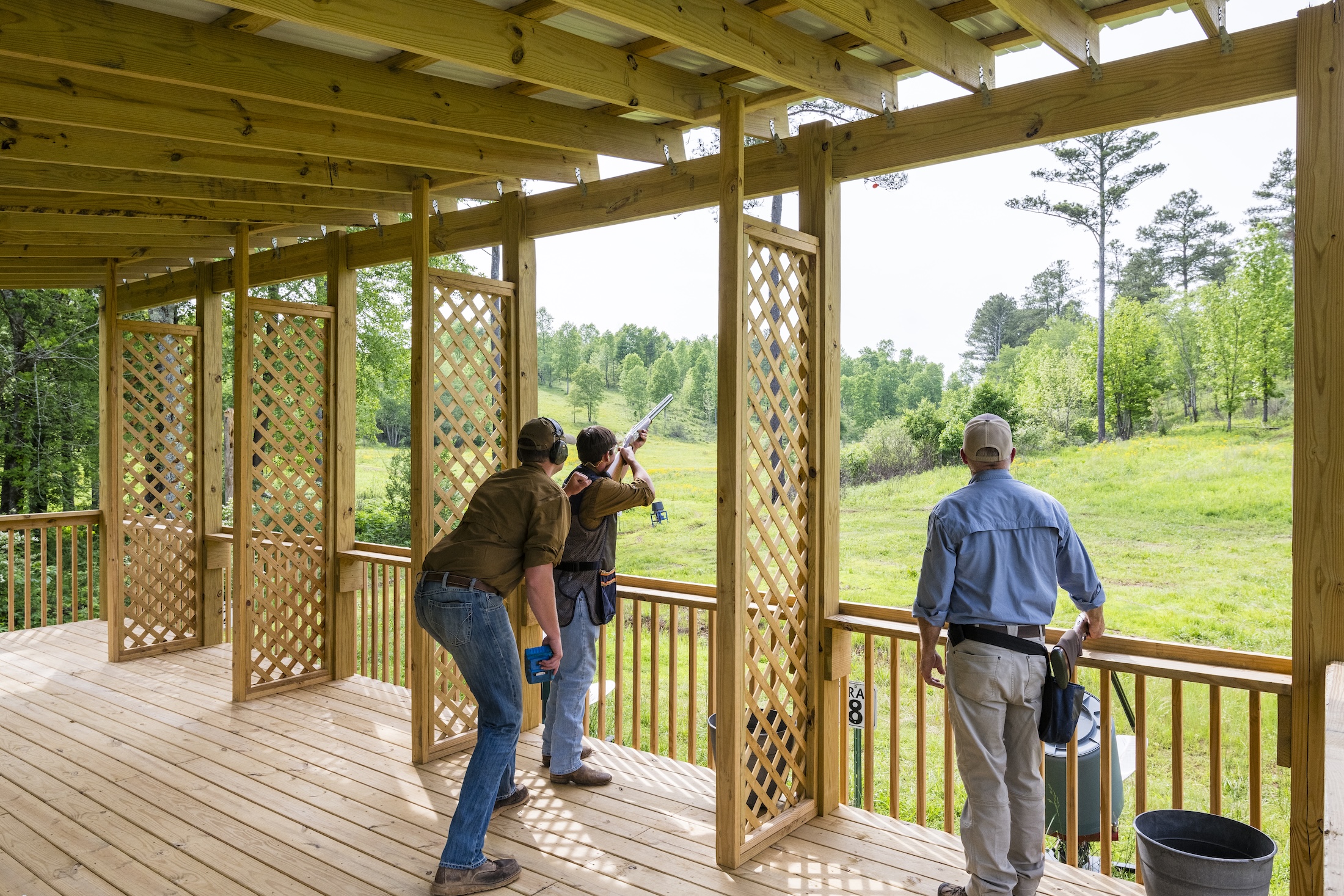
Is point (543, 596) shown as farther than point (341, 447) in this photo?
No

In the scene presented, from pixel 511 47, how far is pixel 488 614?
1.69 m

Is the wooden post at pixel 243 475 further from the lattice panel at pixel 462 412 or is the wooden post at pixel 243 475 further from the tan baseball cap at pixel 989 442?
the tan baseball cap at pixel 989 442

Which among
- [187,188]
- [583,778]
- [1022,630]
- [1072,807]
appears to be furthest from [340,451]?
[1072,807]

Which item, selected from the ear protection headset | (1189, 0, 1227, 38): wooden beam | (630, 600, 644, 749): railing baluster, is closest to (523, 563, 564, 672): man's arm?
the ear protection headset

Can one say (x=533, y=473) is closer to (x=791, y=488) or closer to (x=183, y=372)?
(x=791, y=488)

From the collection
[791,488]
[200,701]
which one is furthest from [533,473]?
[200,701]

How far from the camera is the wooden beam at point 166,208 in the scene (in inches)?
154

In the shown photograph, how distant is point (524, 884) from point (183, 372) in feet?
15.1

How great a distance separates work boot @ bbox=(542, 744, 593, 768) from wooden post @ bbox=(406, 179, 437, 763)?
1.71ft

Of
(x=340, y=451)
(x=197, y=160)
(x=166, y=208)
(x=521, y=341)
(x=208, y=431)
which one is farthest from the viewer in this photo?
(x=208, y=431)

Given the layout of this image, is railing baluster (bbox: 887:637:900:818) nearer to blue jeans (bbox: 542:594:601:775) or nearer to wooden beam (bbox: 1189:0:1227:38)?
blue jeans (bbox: 542:594:601:775)

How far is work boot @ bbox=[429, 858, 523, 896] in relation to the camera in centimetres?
256

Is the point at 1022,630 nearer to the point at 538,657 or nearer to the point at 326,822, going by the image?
the point at 538,657

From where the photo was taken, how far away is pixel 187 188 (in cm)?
384
